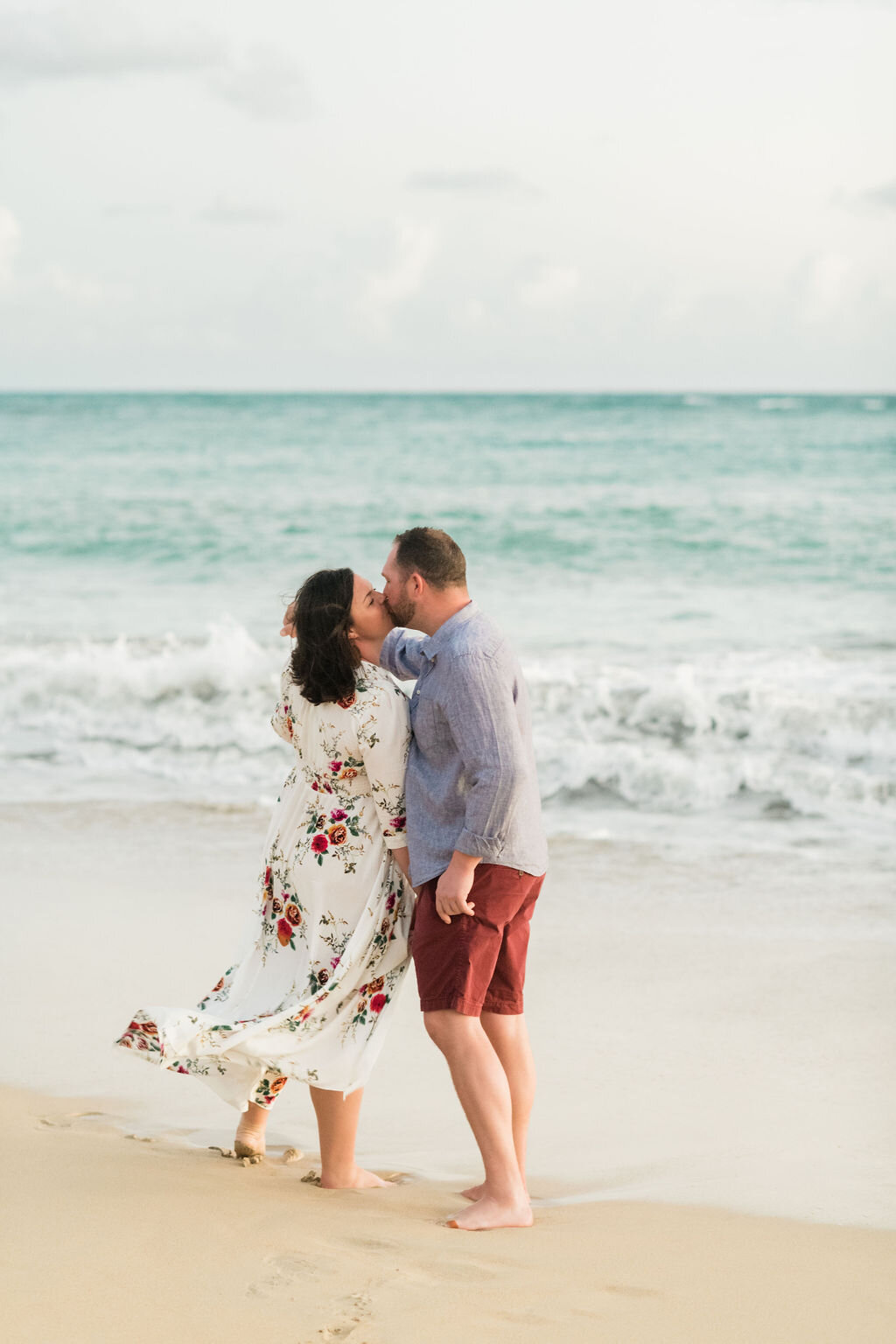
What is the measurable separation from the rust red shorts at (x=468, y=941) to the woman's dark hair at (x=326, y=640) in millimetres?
533

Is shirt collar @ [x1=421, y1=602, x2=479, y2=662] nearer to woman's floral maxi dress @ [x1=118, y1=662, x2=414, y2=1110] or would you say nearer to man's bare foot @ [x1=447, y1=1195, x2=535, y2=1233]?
woman's floral maxi dress @ [x1=118, y1=662, x2=414, y2=1110]

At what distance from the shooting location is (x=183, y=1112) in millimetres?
3807

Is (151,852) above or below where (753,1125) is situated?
above

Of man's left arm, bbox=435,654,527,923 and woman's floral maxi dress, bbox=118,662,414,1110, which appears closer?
man's left arm, bbox=435,654,527,923

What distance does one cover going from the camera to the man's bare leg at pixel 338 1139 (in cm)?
321

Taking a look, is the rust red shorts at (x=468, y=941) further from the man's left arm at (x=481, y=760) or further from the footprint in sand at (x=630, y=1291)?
the footprint in sand at (x=630, y=1291)

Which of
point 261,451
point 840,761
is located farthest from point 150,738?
point 261,451

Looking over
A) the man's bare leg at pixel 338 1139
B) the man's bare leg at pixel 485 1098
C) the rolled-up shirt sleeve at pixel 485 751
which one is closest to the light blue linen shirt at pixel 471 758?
the rolled-up shirt sleeve at pixel 485 751

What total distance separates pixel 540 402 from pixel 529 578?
37.9m

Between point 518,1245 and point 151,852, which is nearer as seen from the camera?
point 518,1245

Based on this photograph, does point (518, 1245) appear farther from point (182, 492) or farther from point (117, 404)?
point (117, 404)

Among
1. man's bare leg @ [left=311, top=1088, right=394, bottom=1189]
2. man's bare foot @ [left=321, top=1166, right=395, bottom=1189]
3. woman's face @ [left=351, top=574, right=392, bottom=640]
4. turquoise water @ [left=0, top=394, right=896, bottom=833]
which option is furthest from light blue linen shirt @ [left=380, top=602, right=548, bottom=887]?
turquoise water @ [left=0, top=394, right=896, bottom=833]

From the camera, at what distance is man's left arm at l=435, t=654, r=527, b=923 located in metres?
2.96

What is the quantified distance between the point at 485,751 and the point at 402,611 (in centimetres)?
44
